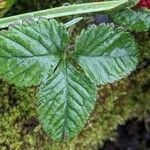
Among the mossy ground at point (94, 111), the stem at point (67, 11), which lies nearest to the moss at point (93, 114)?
the mossy ground at point (94, 111)

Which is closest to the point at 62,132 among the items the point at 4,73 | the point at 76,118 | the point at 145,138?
the point at 76,118

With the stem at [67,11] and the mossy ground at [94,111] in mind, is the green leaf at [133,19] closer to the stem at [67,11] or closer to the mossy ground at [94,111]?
the stem at [67,11]

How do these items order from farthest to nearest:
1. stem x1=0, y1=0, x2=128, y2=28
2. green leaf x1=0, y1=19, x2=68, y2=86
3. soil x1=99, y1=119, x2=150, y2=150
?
soil x1=99, y1=119, x2=150, y2=150, stem x1=0, y1=0, x2=128, y2=28, green leaf x1=0, y1=19, x2=68, y2=86

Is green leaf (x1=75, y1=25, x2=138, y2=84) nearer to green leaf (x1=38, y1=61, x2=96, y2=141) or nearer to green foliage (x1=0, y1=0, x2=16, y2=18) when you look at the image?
green leaf (x1=38, y1=61, x2=96, y2=141)

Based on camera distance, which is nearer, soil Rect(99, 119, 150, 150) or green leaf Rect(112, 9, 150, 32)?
green leaf Rect(112, 9, 150, 32)

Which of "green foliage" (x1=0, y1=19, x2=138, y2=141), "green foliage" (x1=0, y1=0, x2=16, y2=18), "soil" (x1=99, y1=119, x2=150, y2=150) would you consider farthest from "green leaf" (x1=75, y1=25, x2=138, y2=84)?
"soil" (x1=99, y1=119, x2=150, y2=150)

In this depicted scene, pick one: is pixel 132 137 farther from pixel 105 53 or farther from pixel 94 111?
pixel 105 53

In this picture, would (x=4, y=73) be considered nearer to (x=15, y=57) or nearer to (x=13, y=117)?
(x=15, y=57)
